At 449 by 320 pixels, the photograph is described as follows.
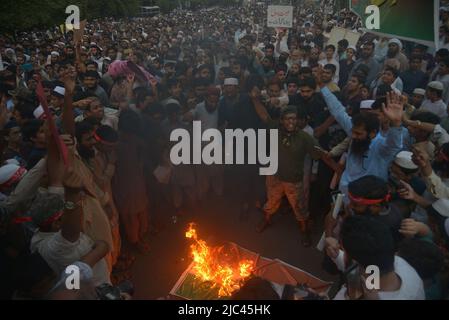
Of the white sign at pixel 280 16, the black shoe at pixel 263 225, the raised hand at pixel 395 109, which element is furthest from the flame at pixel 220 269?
the white sign at pixel 280 16

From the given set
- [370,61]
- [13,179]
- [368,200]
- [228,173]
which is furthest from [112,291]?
[370,61]

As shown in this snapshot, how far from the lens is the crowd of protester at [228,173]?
238cm

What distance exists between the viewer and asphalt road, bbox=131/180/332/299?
4.10m

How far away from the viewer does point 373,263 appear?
212 centimetres

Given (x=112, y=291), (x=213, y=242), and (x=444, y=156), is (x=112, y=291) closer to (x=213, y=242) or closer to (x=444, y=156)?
(x=213, y=242)

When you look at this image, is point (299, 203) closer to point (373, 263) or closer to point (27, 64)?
point (373, 263)

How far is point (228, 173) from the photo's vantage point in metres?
5.54

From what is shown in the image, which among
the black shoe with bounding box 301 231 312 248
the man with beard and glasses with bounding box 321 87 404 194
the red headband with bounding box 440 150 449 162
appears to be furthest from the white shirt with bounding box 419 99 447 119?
the black shoe with bounding box 301 231 312 248

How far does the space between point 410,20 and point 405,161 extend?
2164 millimetres

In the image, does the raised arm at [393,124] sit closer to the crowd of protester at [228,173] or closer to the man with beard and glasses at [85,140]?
the crowd of protester at [228,173]

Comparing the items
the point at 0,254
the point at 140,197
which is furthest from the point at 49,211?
the point at 140,197

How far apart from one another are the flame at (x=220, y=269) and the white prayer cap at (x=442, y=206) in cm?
180

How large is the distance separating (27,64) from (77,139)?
7.49 metres

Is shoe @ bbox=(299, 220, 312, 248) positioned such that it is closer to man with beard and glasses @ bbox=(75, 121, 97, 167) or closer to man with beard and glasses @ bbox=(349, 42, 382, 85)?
man with beard and glasses @ bbox=(75, 121, 97, 167)
